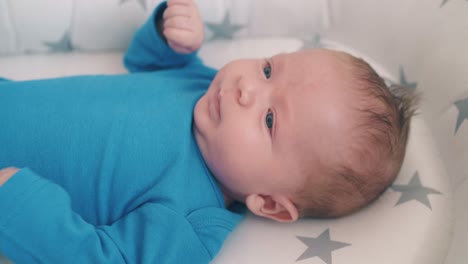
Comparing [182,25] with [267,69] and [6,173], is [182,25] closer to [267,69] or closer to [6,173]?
[267,69]

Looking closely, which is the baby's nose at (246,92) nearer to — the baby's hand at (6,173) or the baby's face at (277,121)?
the baby's face at (277,121)

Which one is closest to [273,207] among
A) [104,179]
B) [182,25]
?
[104,179]

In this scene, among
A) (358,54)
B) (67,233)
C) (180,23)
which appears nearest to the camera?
(67,233)

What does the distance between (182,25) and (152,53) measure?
12cm

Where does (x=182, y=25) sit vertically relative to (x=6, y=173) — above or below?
above

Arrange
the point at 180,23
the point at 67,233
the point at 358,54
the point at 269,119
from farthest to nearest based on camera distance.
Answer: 1. the point at 358,54
2. the point at 180,23
3. the point at 269,119
4. the point at 67,233

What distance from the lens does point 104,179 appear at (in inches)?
33.2

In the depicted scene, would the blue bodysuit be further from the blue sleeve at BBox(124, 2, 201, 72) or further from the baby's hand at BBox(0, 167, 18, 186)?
the blue sleeve at BBox(124, 2, 201, 72)

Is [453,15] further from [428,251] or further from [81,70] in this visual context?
[81,70]

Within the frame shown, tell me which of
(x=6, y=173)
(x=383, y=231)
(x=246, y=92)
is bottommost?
(x=383, y=231)

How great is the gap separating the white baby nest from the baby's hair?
0.05 metres

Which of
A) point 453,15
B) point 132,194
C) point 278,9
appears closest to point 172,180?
point 132,194

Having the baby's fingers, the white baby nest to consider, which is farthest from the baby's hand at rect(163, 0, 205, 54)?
the white baby nest

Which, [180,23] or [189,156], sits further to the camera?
[180,23]
